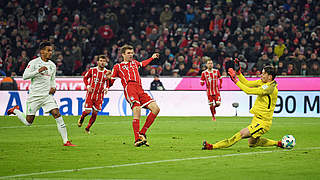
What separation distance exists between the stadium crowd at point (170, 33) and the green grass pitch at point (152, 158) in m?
11.8

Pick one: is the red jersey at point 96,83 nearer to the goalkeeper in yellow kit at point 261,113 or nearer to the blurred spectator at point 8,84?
the goalkeeper in yellow kit at point 261,113

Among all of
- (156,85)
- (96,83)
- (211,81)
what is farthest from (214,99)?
(96,83)

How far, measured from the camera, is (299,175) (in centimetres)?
768

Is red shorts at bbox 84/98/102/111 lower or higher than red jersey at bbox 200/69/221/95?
lower

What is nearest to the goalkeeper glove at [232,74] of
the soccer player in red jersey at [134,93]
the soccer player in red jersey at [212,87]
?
the soccer player in red jersey at [134,93]

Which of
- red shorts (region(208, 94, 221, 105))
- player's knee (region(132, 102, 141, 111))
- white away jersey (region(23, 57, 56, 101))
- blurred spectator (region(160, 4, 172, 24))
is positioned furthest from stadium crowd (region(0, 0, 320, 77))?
white away jersey (region(23, 57, 56, 101))

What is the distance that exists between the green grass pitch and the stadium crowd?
38.6 ft

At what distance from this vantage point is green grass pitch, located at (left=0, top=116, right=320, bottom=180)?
7.82 meters

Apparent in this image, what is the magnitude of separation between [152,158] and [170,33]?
19.8 meters

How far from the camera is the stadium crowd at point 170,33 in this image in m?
26.3

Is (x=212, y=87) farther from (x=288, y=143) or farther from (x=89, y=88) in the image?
(x=288, y=143)

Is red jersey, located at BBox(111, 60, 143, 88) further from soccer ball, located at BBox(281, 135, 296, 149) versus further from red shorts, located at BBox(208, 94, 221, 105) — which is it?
red shorts, located at BBox(208, 94, 221, 105)

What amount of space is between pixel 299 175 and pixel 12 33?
2510 centimetres

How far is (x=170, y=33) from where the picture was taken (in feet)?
94.7
